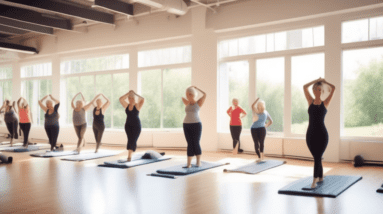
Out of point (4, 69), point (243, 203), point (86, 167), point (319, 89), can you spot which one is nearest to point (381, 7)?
point (319, 89)

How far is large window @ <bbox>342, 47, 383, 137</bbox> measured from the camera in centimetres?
710

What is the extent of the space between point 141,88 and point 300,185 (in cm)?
695

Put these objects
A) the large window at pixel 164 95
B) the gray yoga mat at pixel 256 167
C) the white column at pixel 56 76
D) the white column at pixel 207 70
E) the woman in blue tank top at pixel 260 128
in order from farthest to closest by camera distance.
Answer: the white column at pixel 56 76, the large window at pixel 164 95, the white column at pixel 207 70, the woman in blue tank top at pixel 260 128, the gray yoga mat at pixel 256 167

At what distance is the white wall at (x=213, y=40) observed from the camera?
7.35m

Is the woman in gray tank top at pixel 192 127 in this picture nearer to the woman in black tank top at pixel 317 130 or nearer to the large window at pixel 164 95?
the woman in black tank top at pixel 317 130

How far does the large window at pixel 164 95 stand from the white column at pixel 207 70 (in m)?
0.73

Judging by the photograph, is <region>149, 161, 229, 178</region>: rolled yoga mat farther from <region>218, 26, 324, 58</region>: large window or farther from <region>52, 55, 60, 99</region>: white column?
<region>52, 55, 60, 99</region>: white column

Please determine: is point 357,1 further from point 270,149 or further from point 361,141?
point 270,149

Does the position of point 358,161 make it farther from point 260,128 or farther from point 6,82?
point 6,82

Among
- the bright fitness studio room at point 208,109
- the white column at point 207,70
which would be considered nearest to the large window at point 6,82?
the bright fitness studio room at point 208,109

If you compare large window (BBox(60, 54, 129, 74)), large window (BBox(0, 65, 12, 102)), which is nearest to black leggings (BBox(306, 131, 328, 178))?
large window (BBox(60, 54, 129, 74))

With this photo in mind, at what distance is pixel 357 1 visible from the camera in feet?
22.8

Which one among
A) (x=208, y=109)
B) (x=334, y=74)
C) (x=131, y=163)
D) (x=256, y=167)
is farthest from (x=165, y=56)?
(x=256, y=167)

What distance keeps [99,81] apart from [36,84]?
3646 millimetres
